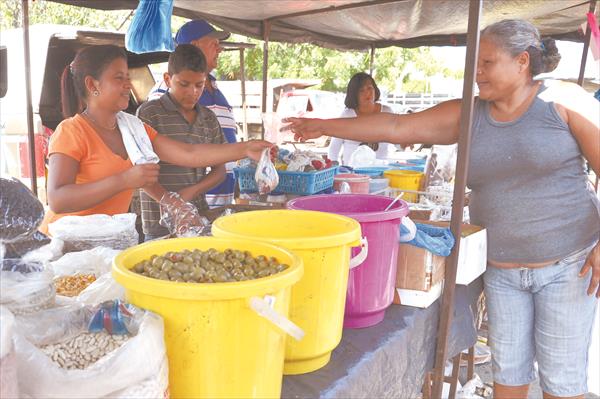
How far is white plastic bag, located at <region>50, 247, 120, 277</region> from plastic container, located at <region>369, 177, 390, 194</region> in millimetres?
1782

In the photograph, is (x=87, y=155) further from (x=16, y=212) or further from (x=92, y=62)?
(x=16, y=212)

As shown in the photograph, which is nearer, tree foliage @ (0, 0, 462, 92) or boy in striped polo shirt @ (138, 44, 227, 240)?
boy in striped polo shirt @ (138, 44, 227, 240)

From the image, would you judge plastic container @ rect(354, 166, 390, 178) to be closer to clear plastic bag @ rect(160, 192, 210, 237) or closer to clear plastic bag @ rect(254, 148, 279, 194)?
clear plastic bag @ rect(254, 148, 279, 194)

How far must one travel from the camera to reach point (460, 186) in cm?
178

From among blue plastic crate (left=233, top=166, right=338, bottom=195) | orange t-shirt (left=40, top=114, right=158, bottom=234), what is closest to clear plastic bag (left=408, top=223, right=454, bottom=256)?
blue plastic crate (left=233, top=166, right=338, bottom=195)

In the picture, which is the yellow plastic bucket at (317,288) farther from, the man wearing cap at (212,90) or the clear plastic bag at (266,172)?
the man wearing cap at (212,90)

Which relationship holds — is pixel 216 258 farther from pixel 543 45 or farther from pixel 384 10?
pixel 384 10

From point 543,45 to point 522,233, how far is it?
0.77 meters

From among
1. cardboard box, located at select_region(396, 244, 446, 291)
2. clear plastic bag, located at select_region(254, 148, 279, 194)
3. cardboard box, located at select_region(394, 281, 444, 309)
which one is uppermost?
clear plastic bag, located at select_region(254, 148, 279, 194)

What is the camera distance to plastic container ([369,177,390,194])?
3.03 m

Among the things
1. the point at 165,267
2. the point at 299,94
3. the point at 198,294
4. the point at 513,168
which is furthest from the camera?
the point at 299,94

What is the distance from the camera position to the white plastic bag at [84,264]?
1496mm

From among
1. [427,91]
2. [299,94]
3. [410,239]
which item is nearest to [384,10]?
[410,239]

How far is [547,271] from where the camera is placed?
6.68ft
